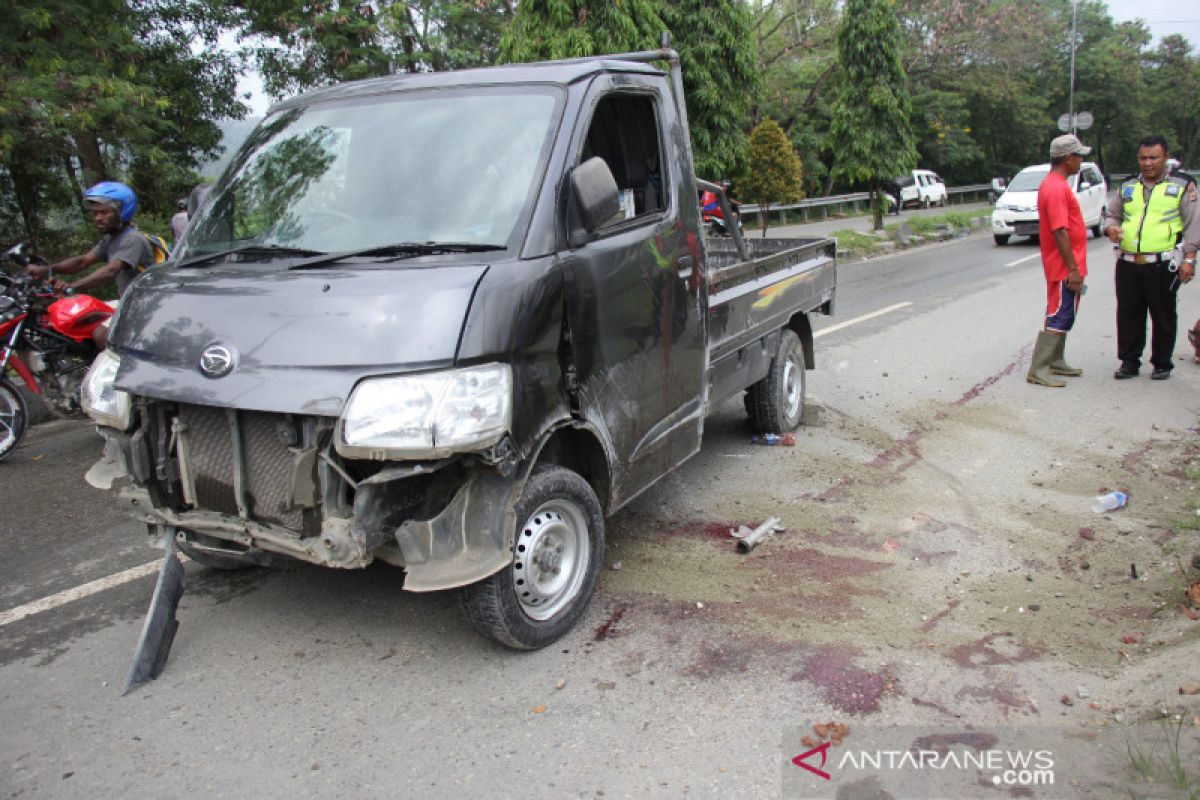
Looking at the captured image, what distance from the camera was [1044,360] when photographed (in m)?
7.99

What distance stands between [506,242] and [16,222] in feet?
49.4

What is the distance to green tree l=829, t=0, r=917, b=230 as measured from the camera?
21.9m

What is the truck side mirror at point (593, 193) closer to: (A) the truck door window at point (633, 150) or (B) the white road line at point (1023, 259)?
(A) the truck door window at point (633, 150)

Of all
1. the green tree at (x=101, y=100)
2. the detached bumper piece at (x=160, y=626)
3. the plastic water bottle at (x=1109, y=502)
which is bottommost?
the plastic water bottle at (x=1109, y=502)

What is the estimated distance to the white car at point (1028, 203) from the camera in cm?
2028

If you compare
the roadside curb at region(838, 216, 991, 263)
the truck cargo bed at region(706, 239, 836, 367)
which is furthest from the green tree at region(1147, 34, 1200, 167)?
the truck cargo bed at region(706, 239, 836, 367)

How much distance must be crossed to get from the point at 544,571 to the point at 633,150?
207 centimetres

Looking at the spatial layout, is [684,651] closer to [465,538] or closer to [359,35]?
[465,538]

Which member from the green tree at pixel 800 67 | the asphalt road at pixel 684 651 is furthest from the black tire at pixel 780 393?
the green tree at pixel 800 67

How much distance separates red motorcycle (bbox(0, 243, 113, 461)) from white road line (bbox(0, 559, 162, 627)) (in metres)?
2.66

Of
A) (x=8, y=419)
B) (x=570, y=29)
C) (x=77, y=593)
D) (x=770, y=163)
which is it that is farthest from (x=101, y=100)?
(x=770, y=163)

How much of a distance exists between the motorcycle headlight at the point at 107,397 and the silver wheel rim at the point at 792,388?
14.2 feet

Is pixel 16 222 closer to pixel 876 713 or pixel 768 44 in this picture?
pixel 876 713

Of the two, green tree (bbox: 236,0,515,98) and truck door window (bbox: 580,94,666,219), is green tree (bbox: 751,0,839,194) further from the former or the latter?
truck door window (bbox: 580,94,666,219)
